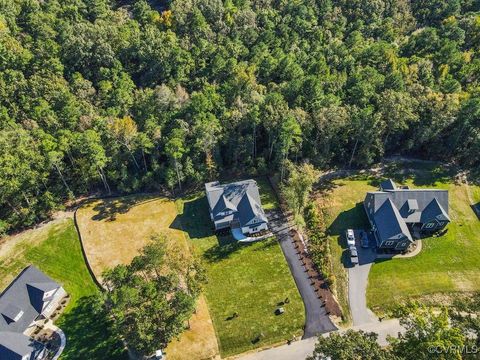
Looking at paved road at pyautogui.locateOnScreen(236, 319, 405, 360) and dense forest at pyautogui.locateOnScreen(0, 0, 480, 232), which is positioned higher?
dense forest at pyautogui.locateOnScreen(0, 0, 480, 232)

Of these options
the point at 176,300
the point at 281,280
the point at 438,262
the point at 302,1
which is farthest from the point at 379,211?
the point at 302,1

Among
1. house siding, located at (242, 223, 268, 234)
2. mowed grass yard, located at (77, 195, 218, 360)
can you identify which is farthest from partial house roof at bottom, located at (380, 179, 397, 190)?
mowed grass yard, located at (77, 195, 218, 360)

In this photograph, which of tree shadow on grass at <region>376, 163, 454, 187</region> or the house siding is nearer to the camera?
the house siding

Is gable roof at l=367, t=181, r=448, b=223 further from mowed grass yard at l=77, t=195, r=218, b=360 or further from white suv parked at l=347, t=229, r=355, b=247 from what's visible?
mowed grass yard at l=77, t=195, r=218, b=360

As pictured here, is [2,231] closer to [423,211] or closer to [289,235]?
[289,235]

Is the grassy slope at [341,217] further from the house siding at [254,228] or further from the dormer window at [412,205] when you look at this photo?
the house siding at [254,228]

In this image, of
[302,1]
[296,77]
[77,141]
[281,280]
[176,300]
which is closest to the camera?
[176,300]

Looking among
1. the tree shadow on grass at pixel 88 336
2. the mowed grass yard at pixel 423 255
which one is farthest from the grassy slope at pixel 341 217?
the tree shadow on grass at pixel 88 336
